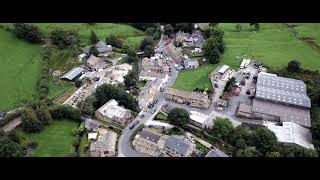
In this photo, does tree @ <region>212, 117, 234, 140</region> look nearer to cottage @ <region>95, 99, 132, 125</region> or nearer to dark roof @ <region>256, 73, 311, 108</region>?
dark roof @ <region>256, 73, 311, 108</region>

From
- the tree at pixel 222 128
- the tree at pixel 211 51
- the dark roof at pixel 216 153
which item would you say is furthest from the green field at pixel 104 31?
the dark roof at pixel 216 153

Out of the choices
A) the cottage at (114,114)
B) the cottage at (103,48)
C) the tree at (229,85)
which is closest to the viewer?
the cottage at (114,114)

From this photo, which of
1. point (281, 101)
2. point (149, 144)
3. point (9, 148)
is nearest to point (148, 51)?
point (281, 101)

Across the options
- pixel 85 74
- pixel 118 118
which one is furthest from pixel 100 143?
pixel 85 74

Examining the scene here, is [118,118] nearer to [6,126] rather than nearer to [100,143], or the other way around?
[100,143]

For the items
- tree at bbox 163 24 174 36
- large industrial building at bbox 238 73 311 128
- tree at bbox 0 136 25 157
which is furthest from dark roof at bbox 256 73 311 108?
tree at bbox 0 136 25 157

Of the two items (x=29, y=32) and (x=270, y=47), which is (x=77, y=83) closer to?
(x=29, y=32)

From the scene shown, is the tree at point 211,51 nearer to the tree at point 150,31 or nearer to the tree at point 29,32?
the tree at point 150,31
